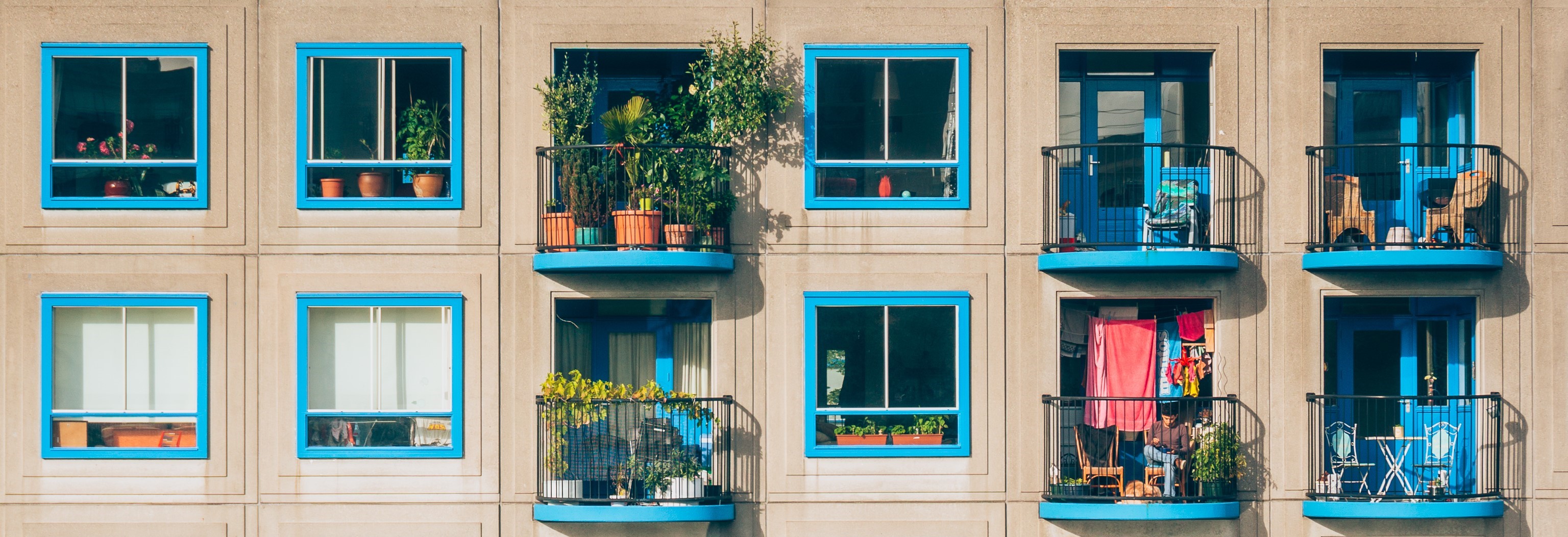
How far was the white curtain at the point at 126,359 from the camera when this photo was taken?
1449 centimetres

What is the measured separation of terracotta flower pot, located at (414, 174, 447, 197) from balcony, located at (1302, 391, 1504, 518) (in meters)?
10.2

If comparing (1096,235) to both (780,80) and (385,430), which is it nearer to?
(780,80)

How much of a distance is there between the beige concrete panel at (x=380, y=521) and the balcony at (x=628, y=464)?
0.72m

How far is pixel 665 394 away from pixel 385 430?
328 cm

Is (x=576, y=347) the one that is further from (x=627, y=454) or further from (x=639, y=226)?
(x=639, y=226)

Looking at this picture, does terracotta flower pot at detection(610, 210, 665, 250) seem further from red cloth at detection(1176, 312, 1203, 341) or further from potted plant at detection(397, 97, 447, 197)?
red cloth at detection(1176, 312, 1203, 341)

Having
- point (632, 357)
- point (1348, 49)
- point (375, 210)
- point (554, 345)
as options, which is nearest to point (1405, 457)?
point (1348, 49)

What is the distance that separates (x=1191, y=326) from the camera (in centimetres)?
1483

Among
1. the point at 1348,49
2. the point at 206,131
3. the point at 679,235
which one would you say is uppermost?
the point at 1348,49

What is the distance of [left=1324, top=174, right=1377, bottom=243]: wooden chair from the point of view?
14461mm

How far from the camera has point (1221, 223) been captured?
1452cm

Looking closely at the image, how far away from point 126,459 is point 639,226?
646 cm

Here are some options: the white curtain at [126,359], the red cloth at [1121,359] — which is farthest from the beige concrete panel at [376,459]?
the red cloth at [1121,359]

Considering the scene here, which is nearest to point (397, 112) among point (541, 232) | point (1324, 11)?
point (541, 232)
